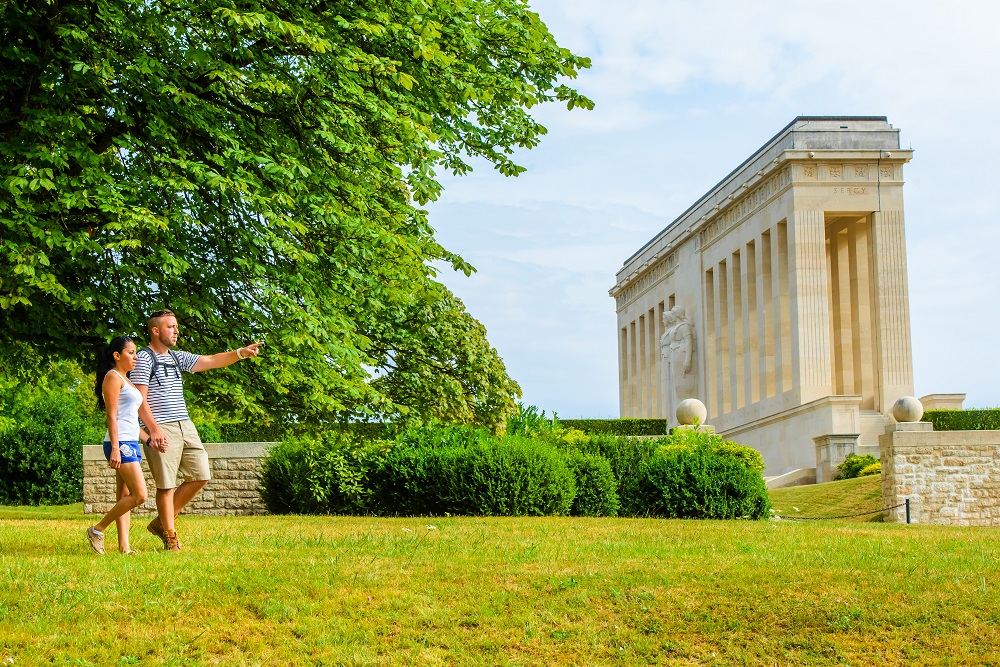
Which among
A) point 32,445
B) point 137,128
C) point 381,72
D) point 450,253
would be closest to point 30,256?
point 137,128

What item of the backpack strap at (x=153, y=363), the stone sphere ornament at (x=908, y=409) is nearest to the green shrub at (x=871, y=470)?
the stone sphere ornament at (x=908, y=409)

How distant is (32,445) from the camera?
3002 cm

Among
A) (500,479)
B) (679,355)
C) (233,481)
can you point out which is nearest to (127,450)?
(500,479)

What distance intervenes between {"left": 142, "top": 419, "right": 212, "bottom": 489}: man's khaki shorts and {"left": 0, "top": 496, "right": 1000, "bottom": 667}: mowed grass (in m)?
0.72

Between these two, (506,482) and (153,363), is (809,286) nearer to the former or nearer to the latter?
(506,482)

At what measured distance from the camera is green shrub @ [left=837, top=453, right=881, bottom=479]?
103ft

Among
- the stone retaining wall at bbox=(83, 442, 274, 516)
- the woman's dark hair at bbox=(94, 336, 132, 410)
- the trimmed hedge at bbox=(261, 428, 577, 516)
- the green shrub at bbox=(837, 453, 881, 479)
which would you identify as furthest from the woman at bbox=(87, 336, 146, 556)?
the green shrub at bbox=(837, 453, 881, 479)

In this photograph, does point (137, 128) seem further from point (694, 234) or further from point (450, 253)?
point (694, 234)

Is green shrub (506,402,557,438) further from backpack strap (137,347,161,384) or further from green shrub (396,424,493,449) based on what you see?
backpack strap (137,347,161,384)

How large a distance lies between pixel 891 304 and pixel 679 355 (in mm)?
13820

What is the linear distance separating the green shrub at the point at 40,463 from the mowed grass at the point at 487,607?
21.5 meters

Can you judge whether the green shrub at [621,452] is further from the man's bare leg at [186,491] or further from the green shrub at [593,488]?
the man's bare leg at [186,491]

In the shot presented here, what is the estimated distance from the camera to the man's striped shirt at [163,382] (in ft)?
29.7

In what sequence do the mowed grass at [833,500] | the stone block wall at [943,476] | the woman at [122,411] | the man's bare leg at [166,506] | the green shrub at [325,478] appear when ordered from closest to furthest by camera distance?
the woman at [122,411] → the man's bare leg at [166,506] → the green shrub at [325,478] → the stone block wall at [943,476] → the mowed grass at [833,500]
